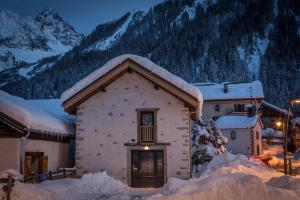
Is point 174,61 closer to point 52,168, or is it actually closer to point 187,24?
point 187,24

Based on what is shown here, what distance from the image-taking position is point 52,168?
2266 cm

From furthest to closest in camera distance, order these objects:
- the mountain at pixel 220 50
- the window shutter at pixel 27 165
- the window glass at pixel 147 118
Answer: the mountain at pixel 220 50 → the window glass at pixel 147 118 → the window shutter at pixel 27 165

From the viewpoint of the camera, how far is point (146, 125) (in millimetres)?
22281

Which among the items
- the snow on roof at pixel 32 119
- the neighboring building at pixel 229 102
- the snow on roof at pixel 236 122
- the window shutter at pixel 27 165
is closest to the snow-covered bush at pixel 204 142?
the snow on roof at pixel 32 119

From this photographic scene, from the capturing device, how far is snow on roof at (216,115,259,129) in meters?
51.3

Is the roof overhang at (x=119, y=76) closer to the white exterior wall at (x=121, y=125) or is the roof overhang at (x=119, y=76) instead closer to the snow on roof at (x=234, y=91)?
the white exterior wall at (x=121, y=125)

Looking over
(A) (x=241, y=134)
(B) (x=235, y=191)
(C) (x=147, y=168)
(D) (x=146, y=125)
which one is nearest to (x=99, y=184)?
(C) (x=147, y=168)

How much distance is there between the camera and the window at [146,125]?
22.1 metres

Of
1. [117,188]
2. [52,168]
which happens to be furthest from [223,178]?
[52,168]

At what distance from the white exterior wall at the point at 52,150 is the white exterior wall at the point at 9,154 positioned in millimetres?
826

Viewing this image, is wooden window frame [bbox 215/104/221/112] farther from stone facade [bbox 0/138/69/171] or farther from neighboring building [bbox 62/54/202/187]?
stone facade [bbox 0/138/69/171]

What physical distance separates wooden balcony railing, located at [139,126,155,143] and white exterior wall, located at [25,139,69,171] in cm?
507

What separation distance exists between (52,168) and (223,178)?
41.3ft

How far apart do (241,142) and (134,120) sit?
31947mm
